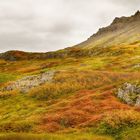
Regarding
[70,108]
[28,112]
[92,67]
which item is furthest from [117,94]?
[92,67]

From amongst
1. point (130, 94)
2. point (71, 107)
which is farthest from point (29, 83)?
point (130, 94)

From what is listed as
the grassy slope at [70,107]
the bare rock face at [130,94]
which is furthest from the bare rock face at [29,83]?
the bare rock face at [130,94]

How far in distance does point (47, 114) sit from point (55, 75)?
36890 mm

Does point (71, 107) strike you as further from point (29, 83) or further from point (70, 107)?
point (29, 83)

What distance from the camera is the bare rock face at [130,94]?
65.9 m

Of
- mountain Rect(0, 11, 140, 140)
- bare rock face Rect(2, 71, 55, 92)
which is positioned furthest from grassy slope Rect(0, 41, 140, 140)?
bare rock face Rect(2, 71, 55, 92)

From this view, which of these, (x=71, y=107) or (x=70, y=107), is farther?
(x=70, y=107)

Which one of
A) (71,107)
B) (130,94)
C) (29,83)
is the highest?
(29,83)

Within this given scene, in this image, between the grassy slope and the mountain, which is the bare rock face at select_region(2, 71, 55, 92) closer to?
the mountain

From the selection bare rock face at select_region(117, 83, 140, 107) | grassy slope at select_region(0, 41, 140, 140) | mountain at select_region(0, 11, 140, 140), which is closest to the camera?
mountain at select_region(0, 11, 140, 140)

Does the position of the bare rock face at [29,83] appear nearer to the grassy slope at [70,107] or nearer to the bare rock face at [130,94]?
the grassy slope at [70,107]

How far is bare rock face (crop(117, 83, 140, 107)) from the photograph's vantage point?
216 ft

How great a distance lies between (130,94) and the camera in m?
69.4

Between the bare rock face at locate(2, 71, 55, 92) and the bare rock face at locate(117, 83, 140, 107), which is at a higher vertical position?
the bare rock face at locate(2, 71, 55, 92)
